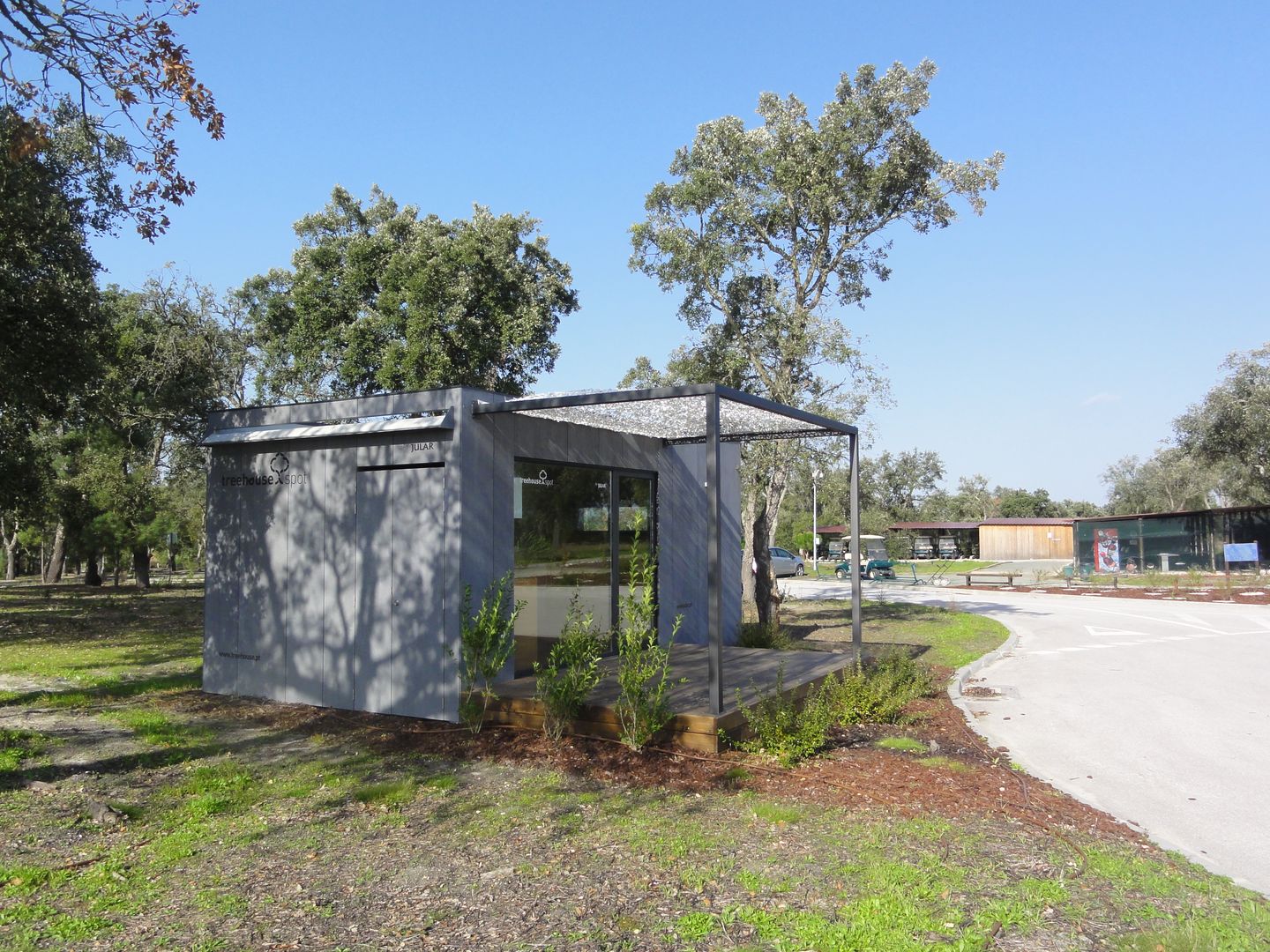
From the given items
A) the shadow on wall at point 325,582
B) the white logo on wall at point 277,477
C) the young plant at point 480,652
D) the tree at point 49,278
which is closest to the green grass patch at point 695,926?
the young plant at point 480,652

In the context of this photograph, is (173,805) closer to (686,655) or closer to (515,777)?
(515,777)

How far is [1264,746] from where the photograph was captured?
736 centimetres

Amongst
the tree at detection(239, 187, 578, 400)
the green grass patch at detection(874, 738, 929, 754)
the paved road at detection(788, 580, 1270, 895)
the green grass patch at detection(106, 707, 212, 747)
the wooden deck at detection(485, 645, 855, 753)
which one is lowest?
the paved road at detection(788, 580, 1270, 895)

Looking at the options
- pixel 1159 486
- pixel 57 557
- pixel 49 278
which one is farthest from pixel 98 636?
pixel 1159 486

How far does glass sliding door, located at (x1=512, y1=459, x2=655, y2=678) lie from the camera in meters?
8.22

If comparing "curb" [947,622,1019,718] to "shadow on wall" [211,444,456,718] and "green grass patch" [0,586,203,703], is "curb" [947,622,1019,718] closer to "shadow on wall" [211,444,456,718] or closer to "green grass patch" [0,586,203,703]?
"shadow on wall" [211,444,456,718]

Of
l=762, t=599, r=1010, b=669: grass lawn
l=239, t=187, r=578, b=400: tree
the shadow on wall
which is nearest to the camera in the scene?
the shadow on wall

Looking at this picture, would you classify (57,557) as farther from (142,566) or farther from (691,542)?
(691,542)

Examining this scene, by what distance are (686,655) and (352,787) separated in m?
4.93

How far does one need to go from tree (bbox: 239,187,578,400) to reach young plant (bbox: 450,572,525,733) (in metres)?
15.3

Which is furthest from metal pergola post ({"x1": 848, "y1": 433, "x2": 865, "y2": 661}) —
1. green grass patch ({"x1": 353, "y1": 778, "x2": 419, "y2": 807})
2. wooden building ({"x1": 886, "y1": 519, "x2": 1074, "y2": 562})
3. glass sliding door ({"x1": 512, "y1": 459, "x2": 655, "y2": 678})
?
wooden building ({"x1": 886, "y1": 519, "x2": 1074, "y2": 562})

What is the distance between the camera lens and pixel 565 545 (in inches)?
346

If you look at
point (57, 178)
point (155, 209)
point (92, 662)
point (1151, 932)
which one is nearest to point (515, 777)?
point (1151, 932)

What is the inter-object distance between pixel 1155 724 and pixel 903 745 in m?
2.97
